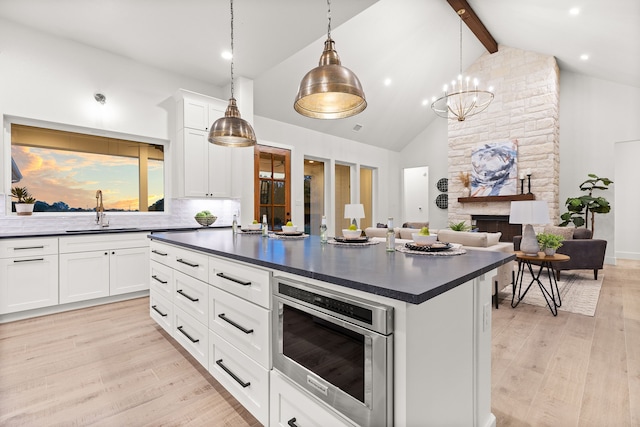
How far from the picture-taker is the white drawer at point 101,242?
3385mm

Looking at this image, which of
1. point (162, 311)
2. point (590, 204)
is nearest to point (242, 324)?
point (162, 311)

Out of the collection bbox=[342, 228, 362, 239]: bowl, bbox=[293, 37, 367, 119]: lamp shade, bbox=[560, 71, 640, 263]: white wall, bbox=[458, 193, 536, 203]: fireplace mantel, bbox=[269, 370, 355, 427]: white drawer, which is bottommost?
bbox=[269, 370, 355, 427]: white drawer

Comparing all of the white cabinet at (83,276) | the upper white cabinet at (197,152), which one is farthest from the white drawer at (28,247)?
the upper white cabinet at (197,152)

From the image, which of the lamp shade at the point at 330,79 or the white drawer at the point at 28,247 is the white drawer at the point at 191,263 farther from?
the white drawer at the point at 28,247

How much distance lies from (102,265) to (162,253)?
1537 millimetres

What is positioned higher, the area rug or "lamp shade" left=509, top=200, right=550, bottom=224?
"lamp shade" left=509, top=200, right=550, bottom=224

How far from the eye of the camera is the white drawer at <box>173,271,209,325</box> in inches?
78.1

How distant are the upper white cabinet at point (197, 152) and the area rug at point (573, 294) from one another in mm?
4150

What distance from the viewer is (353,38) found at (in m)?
4.95

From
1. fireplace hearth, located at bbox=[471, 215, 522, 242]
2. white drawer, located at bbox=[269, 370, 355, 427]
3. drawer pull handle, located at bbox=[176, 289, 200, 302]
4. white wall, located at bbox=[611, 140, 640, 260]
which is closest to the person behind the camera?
white drawer, located at bbox=[269, 370, 355, 427]

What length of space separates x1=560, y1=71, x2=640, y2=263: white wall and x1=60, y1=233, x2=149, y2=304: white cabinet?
7973mm

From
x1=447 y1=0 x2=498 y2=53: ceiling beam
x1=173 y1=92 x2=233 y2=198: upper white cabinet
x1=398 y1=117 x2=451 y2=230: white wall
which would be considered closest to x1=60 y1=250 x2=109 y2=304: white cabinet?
x1=173 y1=92 x2=233 y2=198: upper white cabinet

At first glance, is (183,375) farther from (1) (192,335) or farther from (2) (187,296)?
(2) (187,296)

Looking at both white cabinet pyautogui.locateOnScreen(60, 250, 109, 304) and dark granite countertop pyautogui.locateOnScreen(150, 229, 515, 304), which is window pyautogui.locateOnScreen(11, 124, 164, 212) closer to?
white cabinet pyautogui.locateOnScreen(60, 250, 109, 304)
